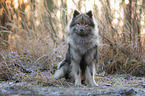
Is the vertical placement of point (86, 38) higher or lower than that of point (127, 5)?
lower

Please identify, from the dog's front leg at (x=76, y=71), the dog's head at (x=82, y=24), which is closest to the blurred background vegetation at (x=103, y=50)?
the dog's front leg at (x=76, y=71)

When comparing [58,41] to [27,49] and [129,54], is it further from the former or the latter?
[129,54]

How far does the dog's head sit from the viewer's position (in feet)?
10.7

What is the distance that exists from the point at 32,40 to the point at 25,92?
8.93 feet

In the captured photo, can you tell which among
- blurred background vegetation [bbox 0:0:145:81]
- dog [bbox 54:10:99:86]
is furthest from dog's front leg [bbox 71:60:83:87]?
blurred background vegetation [bbox 0:0:145:81]

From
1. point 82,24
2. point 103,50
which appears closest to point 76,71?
point 82,24

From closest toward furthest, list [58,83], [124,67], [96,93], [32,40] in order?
1. [96,93]
2. [58,83]
3. [124,67]
4. [32,40]

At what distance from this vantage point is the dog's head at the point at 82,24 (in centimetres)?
326

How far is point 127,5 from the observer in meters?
5.17

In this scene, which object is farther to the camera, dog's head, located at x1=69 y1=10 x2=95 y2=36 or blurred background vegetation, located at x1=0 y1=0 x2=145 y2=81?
blurred background vegetation, located at x1=0 y1=0 x2=145 y2=81

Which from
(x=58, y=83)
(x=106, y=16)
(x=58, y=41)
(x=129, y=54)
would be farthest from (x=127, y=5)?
(x=58, y=83)

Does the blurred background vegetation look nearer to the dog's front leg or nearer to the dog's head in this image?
the dog's front leg

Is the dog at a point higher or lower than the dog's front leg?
higher

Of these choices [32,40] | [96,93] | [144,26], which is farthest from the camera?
[32,40]
